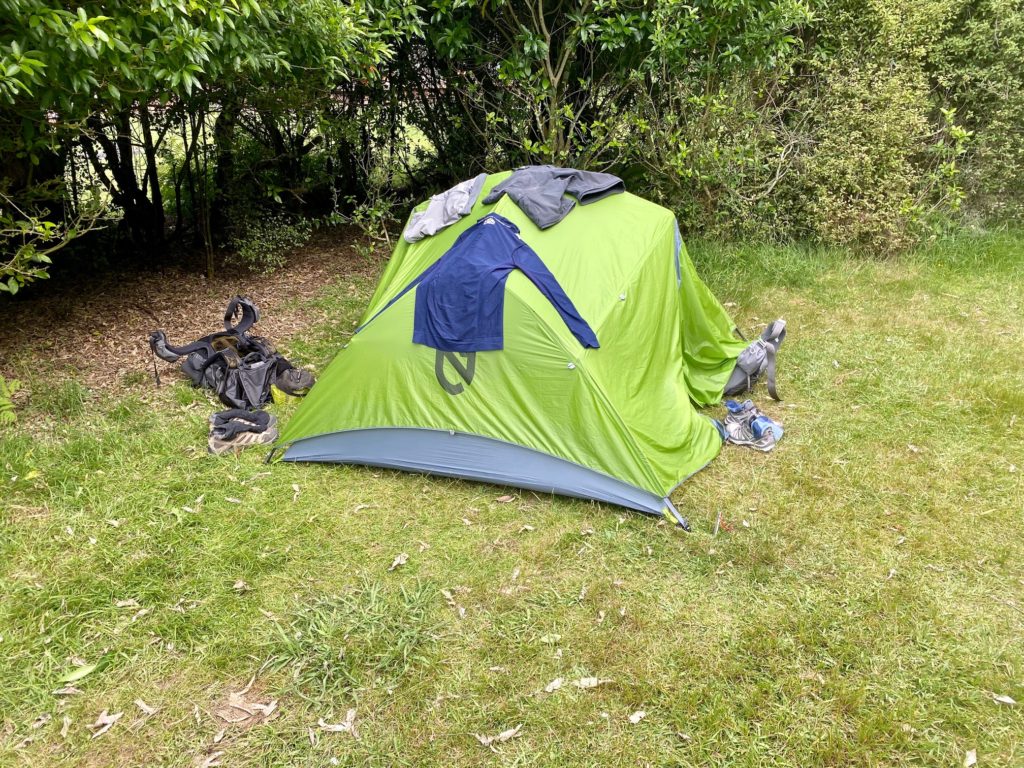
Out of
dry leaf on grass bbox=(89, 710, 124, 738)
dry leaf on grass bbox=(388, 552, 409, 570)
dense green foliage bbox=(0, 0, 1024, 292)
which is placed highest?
dense green foliage bbox=(0, 0, 1024, 292)

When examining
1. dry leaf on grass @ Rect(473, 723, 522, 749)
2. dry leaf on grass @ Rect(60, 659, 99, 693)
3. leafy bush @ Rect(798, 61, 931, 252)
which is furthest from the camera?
leafy bush @ Rect(798, 61, 931, 252)

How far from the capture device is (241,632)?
281cm

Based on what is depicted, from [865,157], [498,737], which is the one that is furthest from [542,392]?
[865,157]

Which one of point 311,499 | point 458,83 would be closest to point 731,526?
point 311,499

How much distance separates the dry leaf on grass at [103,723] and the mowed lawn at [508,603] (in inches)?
1.4

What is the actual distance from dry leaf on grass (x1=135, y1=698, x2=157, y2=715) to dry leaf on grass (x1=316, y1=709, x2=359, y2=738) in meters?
0.63

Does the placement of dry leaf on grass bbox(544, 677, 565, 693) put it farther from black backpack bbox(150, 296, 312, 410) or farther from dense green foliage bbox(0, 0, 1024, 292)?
dense green foliage bbox(0, 0, 1024, 292)

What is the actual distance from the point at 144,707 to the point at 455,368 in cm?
197

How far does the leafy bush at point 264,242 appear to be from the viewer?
6.53 metres

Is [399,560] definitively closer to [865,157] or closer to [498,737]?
[498,737]

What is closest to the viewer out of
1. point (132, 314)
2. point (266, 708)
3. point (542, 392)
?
point (266, 708)

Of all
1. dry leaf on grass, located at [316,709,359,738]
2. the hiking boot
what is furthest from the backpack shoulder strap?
dry leaf on grass, located at [316,709,359,738]

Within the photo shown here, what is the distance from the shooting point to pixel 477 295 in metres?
3.50

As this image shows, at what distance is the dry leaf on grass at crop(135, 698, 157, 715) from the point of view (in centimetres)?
248
